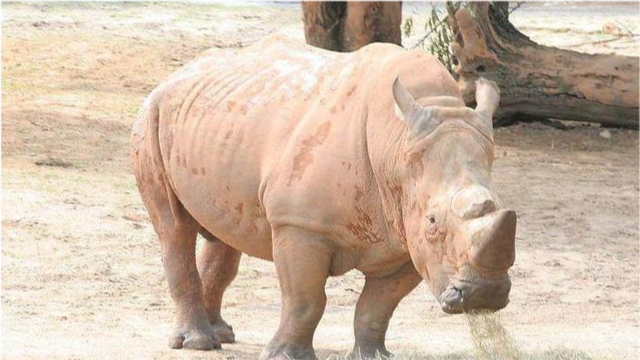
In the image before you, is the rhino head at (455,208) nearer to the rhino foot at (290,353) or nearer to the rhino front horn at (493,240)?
the rhino front horn at (493,240)

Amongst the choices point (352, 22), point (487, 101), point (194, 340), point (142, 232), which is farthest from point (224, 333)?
point (352, 22)

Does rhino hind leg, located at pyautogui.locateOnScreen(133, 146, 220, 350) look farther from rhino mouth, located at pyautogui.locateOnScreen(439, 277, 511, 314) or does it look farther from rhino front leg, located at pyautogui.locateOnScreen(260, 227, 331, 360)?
rhino mouth, located at pyautogui.locateOnScreen(439, 277, 511, 314)

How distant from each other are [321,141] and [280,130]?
0.28 metres

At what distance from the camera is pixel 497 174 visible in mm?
13508

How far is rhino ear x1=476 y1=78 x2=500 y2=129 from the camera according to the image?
669 centimetres

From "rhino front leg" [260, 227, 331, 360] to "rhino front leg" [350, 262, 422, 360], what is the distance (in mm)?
247

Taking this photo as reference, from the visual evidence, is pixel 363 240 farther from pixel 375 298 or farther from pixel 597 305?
pixel 597 305

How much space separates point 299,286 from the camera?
6.95 m

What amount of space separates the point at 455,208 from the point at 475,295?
0.35m

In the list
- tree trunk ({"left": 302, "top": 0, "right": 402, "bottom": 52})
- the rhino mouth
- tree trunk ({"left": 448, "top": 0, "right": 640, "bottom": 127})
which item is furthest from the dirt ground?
tree trunk ({"left": 302, "top": 0, "right": 402, "bottom": 52})

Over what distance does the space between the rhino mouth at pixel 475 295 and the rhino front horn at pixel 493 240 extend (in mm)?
81

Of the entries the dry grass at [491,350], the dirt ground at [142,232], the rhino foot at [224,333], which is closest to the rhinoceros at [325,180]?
the rhino foot at [224,333]

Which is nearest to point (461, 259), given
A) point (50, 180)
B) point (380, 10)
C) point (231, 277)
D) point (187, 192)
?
point (187, 192)

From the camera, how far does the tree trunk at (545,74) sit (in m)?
14.5
